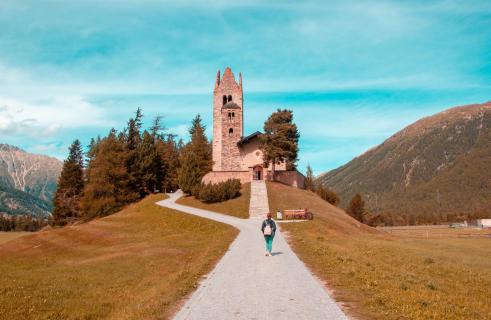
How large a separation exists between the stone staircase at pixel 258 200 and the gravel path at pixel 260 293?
99.3 ft

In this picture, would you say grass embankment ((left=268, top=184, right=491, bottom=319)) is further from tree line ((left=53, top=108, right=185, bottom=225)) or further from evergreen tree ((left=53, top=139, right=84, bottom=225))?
evergreen tree ((left=53, top=139, right=84, bottom=225))

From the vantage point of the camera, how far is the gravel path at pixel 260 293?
10547 mm

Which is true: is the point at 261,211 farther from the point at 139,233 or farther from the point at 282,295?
the point at 282,295

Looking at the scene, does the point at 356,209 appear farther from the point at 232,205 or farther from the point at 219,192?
the point at 232,205

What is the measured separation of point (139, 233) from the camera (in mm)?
41219

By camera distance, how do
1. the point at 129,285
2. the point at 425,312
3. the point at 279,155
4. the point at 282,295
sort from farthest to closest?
the point at 279,155
the point at 129,285
the point at 282,295
the point at 425,312

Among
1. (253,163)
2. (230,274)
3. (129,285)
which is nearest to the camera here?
(230,274)

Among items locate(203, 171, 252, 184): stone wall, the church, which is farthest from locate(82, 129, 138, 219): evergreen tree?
the church

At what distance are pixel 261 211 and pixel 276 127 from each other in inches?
727

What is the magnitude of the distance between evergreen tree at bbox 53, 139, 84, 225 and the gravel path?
64.5 metres

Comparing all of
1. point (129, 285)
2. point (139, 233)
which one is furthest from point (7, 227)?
point (129, 285)

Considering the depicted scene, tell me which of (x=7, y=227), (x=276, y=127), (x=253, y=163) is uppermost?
(x=276, y=127)

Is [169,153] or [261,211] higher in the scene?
[169,153]

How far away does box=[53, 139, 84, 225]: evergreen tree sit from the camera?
257 feet
